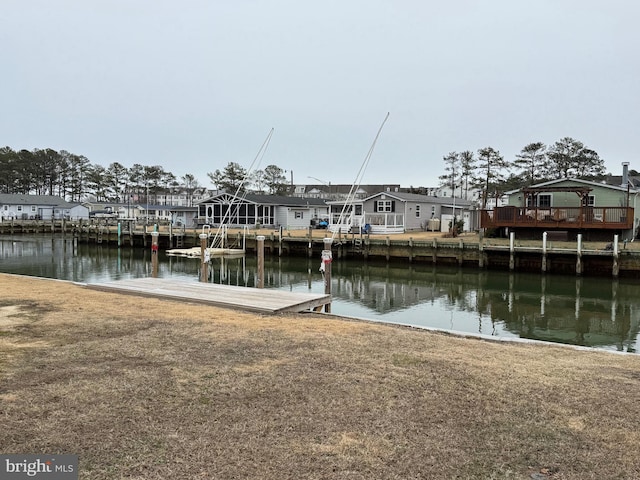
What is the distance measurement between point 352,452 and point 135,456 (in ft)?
5.33

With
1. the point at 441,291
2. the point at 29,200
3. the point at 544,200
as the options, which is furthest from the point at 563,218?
the point at 29,200

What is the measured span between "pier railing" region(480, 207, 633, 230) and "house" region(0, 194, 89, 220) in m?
63.8

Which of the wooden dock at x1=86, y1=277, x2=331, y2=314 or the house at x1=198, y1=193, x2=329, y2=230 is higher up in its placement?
the house at x1=198, y1=193, x2=329, y2=230

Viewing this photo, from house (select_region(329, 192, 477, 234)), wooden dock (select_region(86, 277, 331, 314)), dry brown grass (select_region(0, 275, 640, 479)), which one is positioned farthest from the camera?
house (select_region(329, 192, 477, 234))

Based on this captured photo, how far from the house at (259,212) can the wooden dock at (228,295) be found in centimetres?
3745

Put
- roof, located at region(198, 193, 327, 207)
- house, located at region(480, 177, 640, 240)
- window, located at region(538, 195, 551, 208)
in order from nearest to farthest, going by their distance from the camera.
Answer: house, located at region(480, 177, 640, 240), window, located at region(538, 195, 551, 208), roof, located at region(198, 193, 327, 207)

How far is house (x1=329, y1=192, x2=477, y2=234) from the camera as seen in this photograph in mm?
44031

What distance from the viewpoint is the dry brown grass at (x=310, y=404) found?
3893mm

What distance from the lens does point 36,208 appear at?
8231 centimetres

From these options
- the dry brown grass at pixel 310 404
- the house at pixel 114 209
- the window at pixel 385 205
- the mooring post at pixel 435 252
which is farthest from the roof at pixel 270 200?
the dry brown grass at pixel 310 404

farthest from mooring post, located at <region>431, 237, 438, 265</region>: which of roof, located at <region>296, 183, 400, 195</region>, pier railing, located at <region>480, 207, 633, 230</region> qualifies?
roof, located at <region>296, 183, 400, 195</region>

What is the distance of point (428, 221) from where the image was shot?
162 feet

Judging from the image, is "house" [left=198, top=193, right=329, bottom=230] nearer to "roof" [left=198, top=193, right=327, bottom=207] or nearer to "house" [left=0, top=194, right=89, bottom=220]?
"roof" [left=198, top=193, right=327, bottom=207]

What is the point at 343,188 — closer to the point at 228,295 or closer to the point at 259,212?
the point at 259,212
